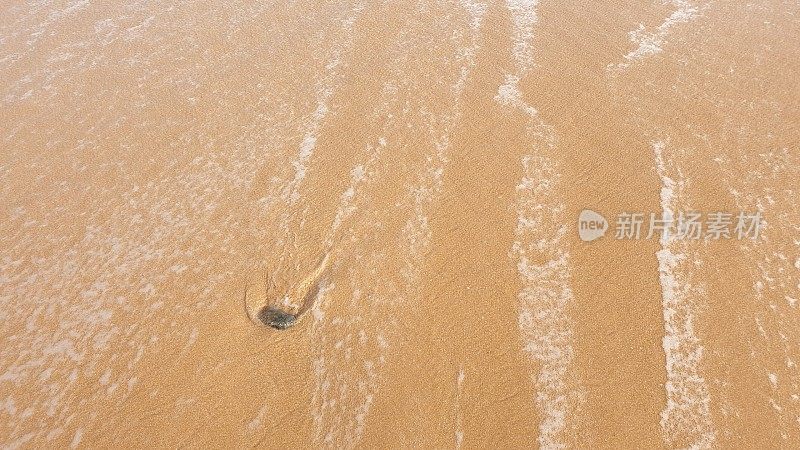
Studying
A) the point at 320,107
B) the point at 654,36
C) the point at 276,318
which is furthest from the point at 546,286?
the point at 654,36

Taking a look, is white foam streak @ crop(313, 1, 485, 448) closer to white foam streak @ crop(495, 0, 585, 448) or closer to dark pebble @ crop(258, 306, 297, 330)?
dark pebble @ crop(258, 306, 297, 330)

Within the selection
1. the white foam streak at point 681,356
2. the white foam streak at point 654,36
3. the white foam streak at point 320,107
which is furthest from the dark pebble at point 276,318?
the white foam streak at point 654,36

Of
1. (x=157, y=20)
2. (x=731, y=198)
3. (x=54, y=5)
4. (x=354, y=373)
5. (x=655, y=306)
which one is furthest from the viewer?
(x=54, y=5)

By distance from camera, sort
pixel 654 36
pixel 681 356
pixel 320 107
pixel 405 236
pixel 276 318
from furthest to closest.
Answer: pixel 654 36 → pixel 320 107 → pixel 405 236 → pixel 276 318 → pixel 681 356

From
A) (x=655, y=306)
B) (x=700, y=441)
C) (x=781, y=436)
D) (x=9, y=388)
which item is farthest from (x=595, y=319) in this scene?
(x=9, y=388)

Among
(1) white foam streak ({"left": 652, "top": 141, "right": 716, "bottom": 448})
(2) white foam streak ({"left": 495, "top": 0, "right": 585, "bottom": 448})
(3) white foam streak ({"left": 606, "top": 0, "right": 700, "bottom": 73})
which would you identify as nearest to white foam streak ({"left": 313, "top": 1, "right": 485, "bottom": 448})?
(2) white foam streak ({"left": 495, "top": 0, "right": 585, "bottom": 448})

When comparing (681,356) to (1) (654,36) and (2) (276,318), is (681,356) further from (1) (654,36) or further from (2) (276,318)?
(1) (654,36)

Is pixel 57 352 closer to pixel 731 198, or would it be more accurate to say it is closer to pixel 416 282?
pixel 416 282

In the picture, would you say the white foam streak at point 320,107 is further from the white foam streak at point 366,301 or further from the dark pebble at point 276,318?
the dark pebble at point 276,318
